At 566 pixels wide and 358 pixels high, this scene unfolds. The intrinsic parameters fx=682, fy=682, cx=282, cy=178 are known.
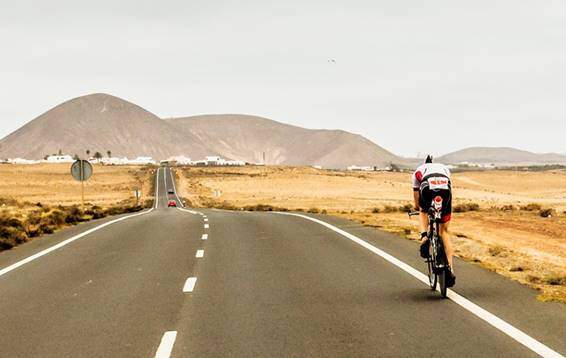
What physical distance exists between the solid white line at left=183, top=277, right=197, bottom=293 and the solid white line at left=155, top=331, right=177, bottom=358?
9.16 feet

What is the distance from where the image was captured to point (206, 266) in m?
13.5

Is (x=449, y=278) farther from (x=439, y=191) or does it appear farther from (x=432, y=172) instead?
(x=432, y=172)

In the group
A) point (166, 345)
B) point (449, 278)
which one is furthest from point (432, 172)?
point (166, 345)

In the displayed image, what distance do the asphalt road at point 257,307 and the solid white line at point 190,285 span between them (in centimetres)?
5

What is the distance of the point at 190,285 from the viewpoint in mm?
11172

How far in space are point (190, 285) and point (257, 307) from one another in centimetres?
224

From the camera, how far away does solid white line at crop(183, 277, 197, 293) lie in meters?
10.7

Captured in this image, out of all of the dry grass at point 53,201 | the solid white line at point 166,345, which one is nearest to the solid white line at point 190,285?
the solid white line at point 166,345

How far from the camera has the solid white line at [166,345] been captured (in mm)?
6957

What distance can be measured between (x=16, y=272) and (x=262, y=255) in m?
5.04

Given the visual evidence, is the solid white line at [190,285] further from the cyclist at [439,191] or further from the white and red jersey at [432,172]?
the white and red jersey at [432,172]

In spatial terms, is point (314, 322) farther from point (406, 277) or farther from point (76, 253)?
point (76, 253)

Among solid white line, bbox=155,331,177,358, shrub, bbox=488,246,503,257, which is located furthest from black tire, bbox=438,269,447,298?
shrub, bbox=488,246,503,257

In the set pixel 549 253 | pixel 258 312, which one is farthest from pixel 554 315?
pixel 549 253
